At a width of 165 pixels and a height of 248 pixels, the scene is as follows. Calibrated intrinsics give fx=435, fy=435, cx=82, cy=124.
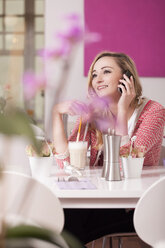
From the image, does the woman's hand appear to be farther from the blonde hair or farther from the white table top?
the white table top

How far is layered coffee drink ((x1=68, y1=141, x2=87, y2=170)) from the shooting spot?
1999 millimetres

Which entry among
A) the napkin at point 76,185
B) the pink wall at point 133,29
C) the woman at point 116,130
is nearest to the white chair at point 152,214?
the napkin at point 76,185

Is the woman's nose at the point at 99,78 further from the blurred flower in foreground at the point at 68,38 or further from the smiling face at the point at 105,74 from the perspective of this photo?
the blurred flower in foreground at the point at 68,38

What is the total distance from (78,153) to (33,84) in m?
1.80

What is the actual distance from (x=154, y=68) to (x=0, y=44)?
163cm

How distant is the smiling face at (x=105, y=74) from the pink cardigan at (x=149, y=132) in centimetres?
26

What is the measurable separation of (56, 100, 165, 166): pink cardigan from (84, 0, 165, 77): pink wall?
207 cm

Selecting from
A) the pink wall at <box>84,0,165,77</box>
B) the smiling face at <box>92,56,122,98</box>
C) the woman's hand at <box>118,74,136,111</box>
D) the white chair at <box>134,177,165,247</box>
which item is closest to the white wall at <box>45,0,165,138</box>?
the pink wall at <box>84,0,165,77</box>

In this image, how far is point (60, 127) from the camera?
2.25 meters

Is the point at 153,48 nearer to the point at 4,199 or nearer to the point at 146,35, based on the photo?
the point at 146,35

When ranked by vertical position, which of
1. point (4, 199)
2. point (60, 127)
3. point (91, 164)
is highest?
point (4, 199)

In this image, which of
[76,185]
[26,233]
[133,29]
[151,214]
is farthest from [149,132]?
[133,29]

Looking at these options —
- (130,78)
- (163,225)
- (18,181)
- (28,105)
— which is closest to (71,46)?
(28,105)

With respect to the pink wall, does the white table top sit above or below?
below
